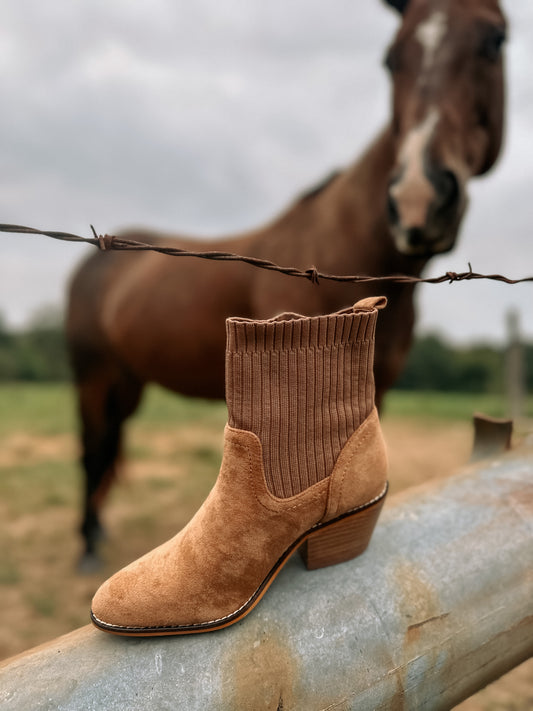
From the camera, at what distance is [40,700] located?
568mm

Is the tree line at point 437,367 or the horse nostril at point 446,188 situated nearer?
the horse nostril at point 446,188

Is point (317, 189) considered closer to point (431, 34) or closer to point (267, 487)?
point (431, 34)

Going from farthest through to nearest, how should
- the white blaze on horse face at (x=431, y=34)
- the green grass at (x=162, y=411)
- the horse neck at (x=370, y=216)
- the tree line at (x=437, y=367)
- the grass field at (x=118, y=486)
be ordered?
the tree line at (x=437, y=367)
the green grass at (x=162, y=411)
the grass field at (x=118, y=486)
the horse neck at (x=370, y=216)
the white blaze on horse face at (x=431, y=34)

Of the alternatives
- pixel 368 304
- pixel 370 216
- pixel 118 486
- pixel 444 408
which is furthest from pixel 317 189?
pixel 444 408

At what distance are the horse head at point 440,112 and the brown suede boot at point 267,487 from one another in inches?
A: 34.6

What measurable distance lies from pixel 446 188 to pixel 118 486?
3276 mm

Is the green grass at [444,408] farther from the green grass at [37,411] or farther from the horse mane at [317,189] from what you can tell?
the horse mane at [317,189]

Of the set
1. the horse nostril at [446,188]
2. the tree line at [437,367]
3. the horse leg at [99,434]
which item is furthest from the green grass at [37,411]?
the horse nostril at [446,188]

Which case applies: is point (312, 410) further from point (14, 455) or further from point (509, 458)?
point (14, 455)

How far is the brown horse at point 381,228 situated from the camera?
5.28 ft

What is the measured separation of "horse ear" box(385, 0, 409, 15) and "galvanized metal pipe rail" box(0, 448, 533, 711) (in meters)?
2.03

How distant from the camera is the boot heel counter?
31.0 inches

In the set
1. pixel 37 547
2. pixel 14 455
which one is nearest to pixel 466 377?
pixel 14 455

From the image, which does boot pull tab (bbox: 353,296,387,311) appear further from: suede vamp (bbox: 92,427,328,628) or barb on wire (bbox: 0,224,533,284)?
suede vamp (bbox: 92,427,328,628)
